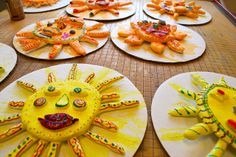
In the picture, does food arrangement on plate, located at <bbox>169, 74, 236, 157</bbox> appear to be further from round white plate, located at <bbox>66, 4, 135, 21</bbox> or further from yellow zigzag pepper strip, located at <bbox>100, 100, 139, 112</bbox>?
round white plate, located at <bbox>66, 4, 135, 21</bbox>

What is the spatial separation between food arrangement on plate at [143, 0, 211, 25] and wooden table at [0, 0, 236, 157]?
146mm

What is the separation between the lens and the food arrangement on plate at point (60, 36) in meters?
1.19

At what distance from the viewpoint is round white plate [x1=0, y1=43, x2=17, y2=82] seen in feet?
3.39

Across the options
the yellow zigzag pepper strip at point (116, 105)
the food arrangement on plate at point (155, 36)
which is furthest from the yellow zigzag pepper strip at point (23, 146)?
the food arrangement on plate at point (155, 36)

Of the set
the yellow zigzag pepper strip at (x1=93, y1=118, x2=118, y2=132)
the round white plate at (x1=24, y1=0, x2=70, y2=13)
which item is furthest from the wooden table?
the round white plate at (x1=24, y1=0, x2=70, y2=13)

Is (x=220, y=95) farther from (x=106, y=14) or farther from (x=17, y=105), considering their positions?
(x=106, y=14)

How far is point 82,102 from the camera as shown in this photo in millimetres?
771

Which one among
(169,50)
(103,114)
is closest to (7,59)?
(103,114)

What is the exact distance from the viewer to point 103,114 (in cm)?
82

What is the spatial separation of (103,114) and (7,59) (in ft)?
2.34

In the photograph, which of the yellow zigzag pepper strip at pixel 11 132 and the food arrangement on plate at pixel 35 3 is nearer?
the yellow zigzag pepper strip at pixel 11 132

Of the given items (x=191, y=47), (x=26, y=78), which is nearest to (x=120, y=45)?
(x=191, y=47)

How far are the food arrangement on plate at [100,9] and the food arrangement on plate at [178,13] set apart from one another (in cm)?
19

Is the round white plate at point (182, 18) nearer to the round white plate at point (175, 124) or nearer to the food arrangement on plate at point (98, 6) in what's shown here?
the food arrangement on plate at point (98, 6)
